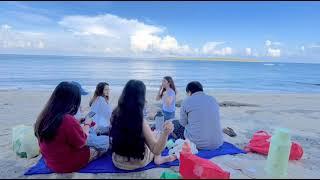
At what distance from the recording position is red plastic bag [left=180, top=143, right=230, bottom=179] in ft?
12.1

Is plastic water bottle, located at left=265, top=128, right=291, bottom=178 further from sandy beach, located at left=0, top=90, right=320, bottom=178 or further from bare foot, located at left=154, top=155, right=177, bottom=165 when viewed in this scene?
bare foot, located at left=154, top=155, right=177, bottom=165

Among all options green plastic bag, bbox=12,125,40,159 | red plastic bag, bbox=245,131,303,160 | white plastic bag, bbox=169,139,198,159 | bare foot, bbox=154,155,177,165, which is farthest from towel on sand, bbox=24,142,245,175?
red plastic bag, bbox=245,131,303,160

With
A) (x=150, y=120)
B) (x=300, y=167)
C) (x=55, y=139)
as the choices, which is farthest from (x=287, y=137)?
(x=150, y=120)

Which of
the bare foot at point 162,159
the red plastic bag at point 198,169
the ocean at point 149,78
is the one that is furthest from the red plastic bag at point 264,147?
the ocean at point 149,78

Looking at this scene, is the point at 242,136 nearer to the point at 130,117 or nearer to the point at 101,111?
the point at 101,111

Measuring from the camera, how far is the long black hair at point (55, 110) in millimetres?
3879

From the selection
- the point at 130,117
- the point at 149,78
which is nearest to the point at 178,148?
the point at 130,117

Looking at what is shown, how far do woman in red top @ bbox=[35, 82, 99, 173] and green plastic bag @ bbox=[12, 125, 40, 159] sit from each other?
1005 millimetres

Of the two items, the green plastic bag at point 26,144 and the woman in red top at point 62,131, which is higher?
the woman in red top at point 62,131

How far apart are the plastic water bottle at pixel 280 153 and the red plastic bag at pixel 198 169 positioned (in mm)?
714

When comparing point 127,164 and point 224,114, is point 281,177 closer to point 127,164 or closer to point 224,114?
point 127,164

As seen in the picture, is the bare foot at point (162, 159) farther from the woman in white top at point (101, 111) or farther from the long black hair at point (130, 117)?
the woman in white top at point (101, 111)

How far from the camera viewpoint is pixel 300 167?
15.9ft

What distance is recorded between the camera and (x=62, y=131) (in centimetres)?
391
